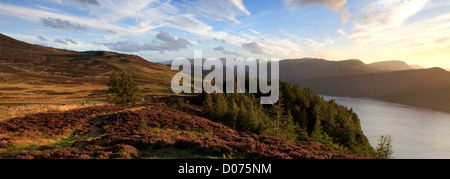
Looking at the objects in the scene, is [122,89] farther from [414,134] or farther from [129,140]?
[414,134]

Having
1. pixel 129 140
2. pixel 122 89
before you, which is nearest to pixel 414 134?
pixel 129 140

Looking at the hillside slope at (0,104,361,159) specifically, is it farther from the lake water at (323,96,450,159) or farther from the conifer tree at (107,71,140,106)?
the lake water at (323,96,450,159)

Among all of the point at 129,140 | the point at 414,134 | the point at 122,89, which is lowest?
the point at 414,134

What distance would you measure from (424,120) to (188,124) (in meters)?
160

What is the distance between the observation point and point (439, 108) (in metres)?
158

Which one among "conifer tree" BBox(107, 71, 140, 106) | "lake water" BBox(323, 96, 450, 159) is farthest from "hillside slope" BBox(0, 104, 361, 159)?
"lake water" BBox(323, 96, 450, 159)

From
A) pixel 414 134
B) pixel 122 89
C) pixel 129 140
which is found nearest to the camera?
pixel 129 140

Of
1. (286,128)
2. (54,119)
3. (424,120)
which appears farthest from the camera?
(424,120)

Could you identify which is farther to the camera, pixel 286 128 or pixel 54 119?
pixel 286 128

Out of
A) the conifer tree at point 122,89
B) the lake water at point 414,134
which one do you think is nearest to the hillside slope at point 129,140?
the conifer tree at point 122,89

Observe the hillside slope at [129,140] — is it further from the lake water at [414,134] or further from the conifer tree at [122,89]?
the lake water at [414,134]

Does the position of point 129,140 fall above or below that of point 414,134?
above
